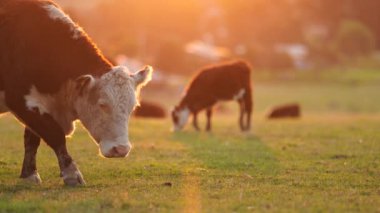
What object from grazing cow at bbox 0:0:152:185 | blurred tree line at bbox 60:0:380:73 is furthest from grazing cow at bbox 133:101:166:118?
blurred tree line at bbox 60:0:380:73

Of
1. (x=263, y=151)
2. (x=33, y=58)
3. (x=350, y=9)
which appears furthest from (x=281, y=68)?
(x=33, y=58)

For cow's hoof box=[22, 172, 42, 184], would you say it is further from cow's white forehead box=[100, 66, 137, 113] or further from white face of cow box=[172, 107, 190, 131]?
white face of cow box=[172, 107, 190, 131]

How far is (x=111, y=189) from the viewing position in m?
9.16

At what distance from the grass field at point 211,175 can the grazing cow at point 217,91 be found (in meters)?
2.03

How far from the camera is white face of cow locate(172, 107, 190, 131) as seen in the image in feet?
74.4

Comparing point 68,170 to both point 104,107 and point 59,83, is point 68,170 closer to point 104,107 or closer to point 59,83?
point 104,107

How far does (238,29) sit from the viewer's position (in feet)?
331

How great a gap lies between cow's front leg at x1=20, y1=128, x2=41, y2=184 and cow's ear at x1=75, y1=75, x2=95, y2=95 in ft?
5.12

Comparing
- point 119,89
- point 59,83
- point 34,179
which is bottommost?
point 34,179

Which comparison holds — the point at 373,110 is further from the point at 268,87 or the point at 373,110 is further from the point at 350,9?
the point at 350,9

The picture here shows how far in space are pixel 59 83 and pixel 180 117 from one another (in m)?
13.1

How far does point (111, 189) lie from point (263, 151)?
609 cm

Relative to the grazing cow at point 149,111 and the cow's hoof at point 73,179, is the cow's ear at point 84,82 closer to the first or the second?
the cow's hoof at point 73,179

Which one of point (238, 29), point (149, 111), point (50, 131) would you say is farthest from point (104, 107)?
point (238, 29)
